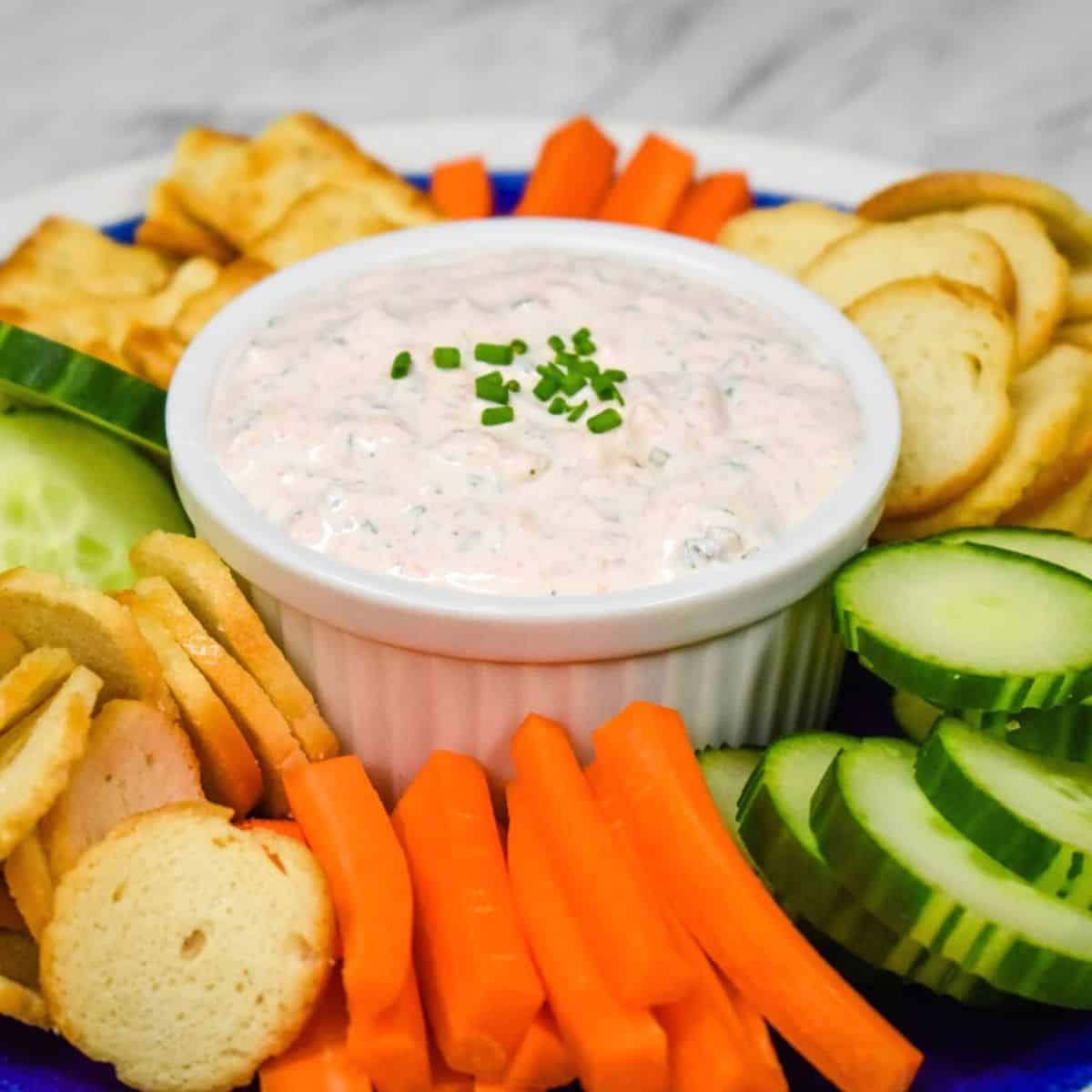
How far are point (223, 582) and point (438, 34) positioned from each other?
12.8ft

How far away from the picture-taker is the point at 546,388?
2.62 metres

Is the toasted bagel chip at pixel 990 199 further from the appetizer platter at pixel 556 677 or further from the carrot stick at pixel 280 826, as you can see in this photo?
the carrot stick at pixel 280 826

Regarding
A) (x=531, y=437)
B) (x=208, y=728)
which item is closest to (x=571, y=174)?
(x=531, y=437)

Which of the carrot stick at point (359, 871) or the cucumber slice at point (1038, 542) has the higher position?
the cucumber slice at point (1038, 542)

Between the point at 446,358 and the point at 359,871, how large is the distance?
937mm

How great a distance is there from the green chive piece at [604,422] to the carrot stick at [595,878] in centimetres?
50

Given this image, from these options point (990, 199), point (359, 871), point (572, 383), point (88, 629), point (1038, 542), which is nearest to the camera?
point (359, 871)

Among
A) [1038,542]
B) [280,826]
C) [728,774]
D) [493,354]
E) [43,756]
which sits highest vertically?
[493,354]

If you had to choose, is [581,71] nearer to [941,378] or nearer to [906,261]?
[906,261]

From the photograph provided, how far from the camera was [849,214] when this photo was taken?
3.58 meters

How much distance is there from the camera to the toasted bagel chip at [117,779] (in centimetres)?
216

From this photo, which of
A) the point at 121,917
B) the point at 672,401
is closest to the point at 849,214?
the point at 672,401

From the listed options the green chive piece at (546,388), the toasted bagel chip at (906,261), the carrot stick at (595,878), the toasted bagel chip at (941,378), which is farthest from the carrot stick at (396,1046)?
the toasted bagel chip at (906,261)

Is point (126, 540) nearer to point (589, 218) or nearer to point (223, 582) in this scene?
point (223, 582)
